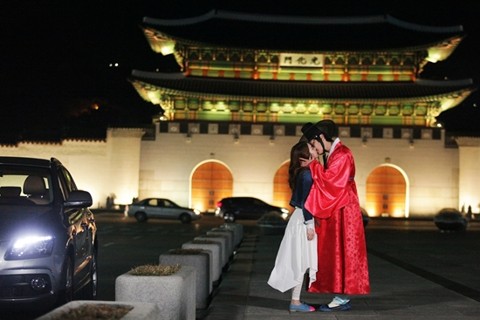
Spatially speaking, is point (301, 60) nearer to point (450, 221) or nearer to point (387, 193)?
point (387, 193)

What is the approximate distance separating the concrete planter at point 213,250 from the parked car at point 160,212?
90.7ft

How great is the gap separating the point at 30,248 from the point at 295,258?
9.93ft

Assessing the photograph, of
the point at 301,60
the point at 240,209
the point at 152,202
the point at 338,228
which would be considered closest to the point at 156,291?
the point at 338,228

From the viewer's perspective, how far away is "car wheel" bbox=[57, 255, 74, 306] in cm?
856

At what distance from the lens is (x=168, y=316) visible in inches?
287

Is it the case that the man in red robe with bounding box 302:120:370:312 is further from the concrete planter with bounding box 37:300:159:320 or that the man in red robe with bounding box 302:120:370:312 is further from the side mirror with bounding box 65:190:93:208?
the concrete planter with bounding box 37:300:159:320

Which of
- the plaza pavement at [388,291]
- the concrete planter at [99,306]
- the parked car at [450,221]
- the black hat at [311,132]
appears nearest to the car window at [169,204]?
the parked car at [450,221]

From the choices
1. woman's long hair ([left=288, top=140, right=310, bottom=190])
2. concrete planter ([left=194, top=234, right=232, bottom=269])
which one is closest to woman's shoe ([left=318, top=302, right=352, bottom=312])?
woman's long hair ([left=288, top=140, right=310, bottom=190])

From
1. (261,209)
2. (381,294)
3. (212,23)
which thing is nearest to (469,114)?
(212,23)

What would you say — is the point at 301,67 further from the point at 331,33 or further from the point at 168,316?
the point at 168,316

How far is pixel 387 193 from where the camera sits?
1997 inches

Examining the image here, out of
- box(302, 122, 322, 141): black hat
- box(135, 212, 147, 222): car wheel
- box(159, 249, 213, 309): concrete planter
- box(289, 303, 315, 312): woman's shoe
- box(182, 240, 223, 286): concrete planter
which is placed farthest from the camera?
box(135, 212, 147, 222): car wheel

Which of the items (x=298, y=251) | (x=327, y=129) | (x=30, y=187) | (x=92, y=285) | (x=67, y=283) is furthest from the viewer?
(x=92, y=285)

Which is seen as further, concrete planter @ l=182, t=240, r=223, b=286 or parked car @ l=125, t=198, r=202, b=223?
parked car @ l=125, t=198, r=202, b=223
